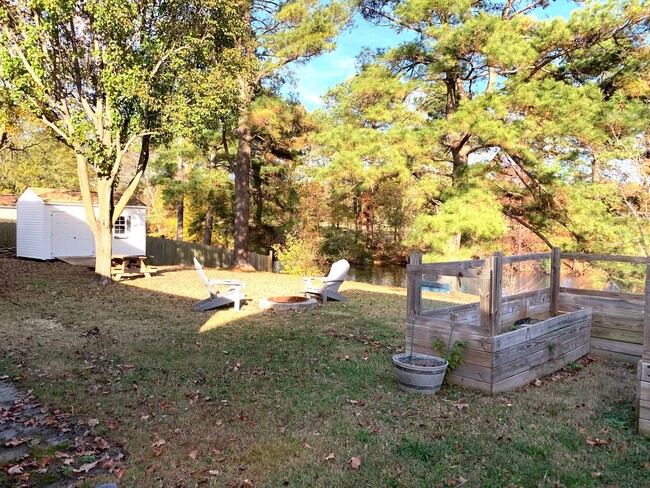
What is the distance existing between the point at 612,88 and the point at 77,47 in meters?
13.6

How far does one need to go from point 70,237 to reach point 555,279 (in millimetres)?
16040

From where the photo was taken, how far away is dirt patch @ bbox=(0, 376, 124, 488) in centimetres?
283

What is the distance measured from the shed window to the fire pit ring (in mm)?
11350

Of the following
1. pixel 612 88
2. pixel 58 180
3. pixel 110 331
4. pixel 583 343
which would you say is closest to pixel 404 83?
pixel 612 88

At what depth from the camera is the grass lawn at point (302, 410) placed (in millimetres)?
2881

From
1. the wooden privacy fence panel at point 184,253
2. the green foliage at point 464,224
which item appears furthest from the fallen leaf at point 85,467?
the wooden privacy fence panel at point 184,253

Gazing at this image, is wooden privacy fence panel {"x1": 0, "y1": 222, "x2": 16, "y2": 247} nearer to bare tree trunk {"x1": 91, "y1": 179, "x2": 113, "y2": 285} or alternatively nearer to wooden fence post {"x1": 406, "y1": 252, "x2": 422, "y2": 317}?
bare tree trunk {"x1": 91, "y1": 179, "x2": 113, "y2": 285}

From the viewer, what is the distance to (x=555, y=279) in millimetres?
6312

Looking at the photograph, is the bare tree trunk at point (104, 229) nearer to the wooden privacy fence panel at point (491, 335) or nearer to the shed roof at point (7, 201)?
the wooden privacy fence panel at point (491, 335)

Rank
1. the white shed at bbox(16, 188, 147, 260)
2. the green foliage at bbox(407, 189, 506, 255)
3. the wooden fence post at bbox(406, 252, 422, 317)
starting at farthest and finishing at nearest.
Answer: the white shed at bbox(16, 188, 147, 260) → the green foliage at bbox(407, 189, 506, 255) → the wooden fence post at bbox(406, 252, 422, 317)

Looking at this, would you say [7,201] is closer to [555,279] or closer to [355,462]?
[555,279]

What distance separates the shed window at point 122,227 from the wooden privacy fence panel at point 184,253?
2977 mm

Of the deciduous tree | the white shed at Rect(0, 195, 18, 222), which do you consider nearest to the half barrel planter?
the deciduous tree

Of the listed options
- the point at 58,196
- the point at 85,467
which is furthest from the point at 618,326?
the point at 58,196
